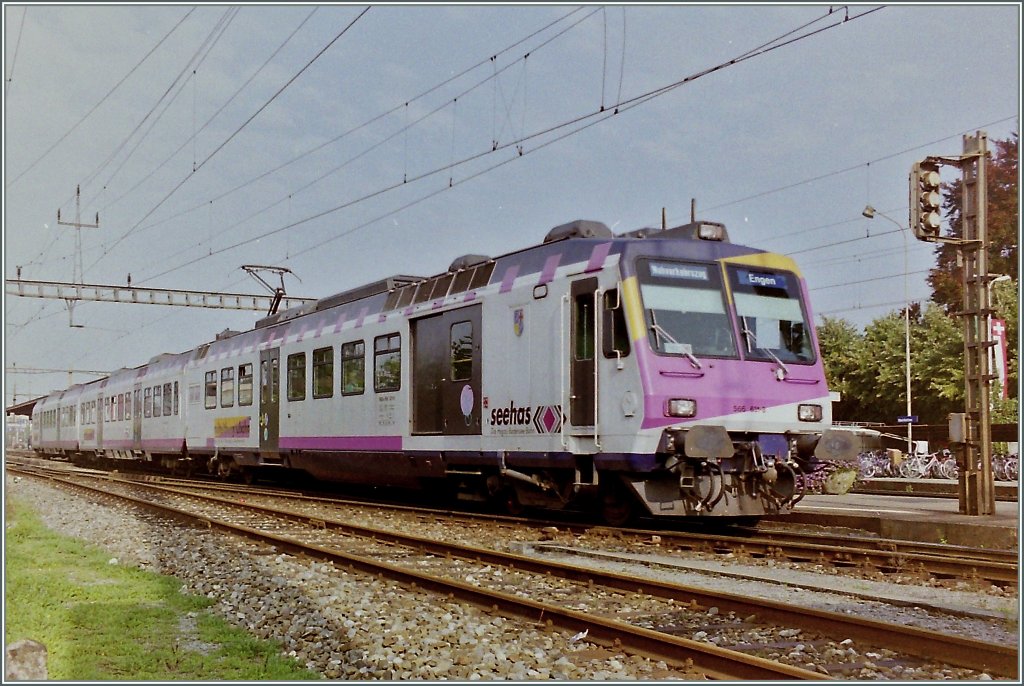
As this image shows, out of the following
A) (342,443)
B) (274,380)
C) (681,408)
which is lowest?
(342,443)

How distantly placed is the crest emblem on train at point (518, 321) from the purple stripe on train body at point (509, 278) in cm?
37

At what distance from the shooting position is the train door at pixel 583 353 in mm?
10844

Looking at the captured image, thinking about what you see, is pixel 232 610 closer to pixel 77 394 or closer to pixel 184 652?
pixel 184 652

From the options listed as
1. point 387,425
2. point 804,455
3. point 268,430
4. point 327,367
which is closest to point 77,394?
point 268,430

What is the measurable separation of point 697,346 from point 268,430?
11654 millimetres

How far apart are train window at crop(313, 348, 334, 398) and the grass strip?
23.9ft

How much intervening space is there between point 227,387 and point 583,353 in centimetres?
1355

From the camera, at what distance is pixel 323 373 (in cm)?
1739

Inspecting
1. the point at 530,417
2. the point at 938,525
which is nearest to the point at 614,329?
the point at 530,417

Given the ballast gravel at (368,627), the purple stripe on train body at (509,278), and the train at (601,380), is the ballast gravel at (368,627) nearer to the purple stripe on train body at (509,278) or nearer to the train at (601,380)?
the train at (601,380)

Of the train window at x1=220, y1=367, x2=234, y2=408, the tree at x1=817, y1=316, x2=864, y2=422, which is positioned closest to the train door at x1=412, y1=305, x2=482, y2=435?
the train window at x1=220, y1=367, x2=234, y2=408

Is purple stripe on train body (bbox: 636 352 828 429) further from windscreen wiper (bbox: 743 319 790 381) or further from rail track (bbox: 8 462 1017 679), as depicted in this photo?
rail track (bbox: 8 462 1017 679)

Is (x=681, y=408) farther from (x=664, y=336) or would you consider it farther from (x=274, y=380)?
(x=274, y=380)

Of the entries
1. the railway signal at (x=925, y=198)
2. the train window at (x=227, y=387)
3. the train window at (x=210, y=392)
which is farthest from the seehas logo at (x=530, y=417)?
the train window at (x=210, y=392)
